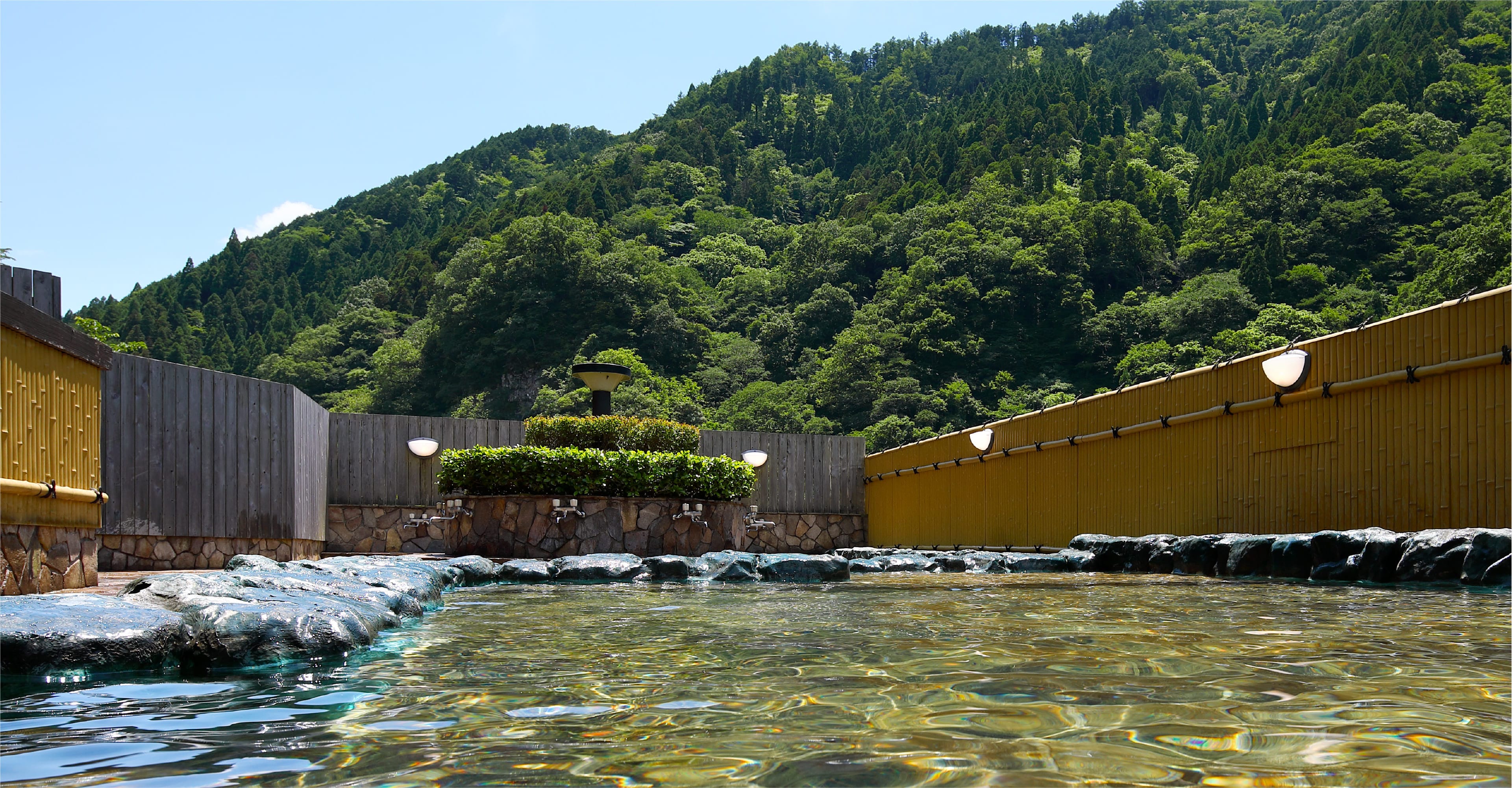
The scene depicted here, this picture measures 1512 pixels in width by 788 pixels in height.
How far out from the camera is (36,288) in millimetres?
6078

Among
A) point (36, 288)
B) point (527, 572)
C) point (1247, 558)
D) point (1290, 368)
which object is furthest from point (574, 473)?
point (1290, 368)

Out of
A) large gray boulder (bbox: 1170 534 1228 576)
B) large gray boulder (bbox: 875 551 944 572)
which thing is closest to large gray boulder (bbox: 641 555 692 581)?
large gray boulder (bbox: 875 551 944 572)

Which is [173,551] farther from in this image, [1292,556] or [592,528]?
[1292,556]

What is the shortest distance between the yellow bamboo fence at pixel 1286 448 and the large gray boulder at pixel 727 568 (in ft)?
15.6

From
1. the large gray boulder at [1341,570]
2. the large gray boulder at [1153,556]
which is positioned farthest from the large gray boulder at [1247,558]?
the large gray boulder at [1153,556]

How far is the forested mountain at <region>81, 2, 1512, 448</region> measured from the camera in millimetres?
43906

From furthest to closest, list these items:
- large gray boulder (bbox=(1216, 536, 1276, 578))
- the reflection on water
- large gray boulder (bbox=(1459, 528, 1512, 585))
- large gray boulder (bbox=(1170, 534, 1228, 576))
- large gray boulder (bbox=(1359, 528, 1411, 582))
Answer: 1. large gray boulder (bbox=(1170, 534, 1228, 576))
2. large gray boulder (bbox=(1216, 536, 1276, 578))
3. large gray boulder (bbox=(1359, 528, 1411, 582))
4. large gray boulder (bbox=(1459, 528, 1512, 585))
5. the reflection on water

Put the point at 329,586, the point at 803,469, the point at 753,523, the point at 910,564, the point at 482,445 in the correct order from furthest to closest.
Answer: the point at 803,469 < the point at 482,445 < the point at 753,523 < the point at 910,564 < the point at 329,586

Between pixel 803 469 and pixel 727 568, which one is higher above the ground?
pixel 803 469

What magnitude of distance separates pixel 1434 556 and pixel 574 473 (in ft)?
28.0

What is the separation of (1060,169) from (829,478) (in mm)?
49242

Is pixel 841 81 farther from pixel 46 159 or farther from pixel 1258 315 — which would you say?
pixel 46 159

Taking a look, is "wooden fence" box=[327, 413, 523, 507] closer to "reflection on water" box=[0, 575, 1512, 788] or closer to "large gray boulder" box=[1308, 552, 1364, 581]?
"large gray boulder" box=[1308, 552, 1364, 581]

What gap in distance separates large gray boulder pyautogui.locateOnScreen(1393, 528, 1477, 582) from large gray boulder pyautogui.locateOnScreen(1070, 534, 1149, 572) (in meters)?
2.78
